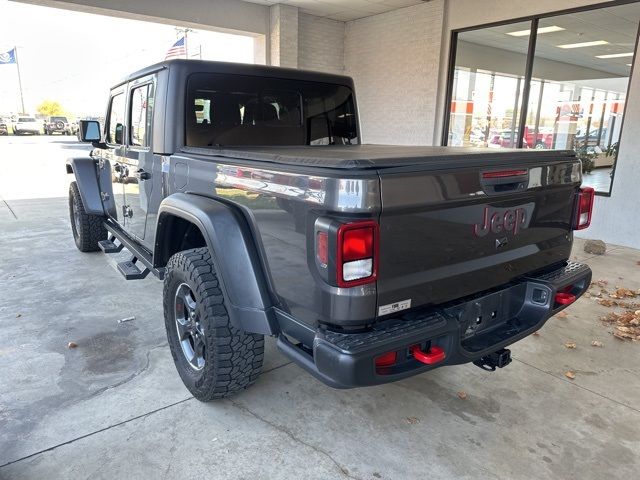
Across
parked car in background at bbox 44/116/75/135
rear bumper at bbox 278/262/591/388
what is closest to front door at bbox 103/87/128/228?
rear bumper at bbox 278/262/591/388

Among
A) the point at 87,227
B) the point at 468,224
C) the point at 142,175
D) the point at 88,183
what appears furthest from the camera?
the point at 87,227

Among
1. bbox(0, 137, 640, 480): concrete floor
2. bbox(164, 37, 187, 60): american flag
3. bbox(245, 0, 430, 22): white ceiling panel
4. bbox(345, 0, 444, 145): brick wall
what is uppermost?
bbox(245, 0, 430, 22): white ceiling panel

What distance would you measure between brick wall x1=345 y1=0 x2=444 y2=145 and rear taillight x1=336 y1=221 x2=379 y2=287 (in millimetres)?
7876

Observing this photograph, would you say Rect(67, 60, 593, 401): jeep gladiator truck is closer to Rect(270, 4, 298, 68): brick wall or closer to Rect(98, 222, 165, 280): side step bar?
Rect(98, 222, 165, 280): side step bar

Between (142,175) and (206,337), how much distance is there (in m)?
1.54

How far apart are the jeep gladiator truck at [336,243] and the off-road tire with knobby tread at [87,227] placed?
2.30 m

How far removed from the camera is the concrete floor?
220 centimetres

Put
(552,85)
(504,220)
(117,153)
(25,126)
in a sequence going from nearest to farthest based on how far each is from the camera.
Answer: (504,220)
(117,153)
(552,85)
(25,126)

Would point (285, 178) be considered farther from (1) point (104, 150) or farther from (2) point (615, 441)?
(1) point (104, 150)

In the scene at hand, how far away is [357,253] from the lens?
66.3 inches

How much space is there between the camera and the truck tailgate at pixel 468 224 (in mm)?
1786

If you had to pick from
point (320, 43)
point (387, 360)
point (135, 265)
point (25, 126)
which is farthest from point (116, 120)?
point (25, 126)

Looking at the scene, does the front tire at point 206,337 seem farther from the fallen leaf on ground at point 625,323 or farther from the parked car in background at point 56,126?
the parked car in background at point 56,126

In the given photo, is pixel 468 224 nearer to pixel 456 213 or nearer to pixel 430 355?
pixel 456 213
